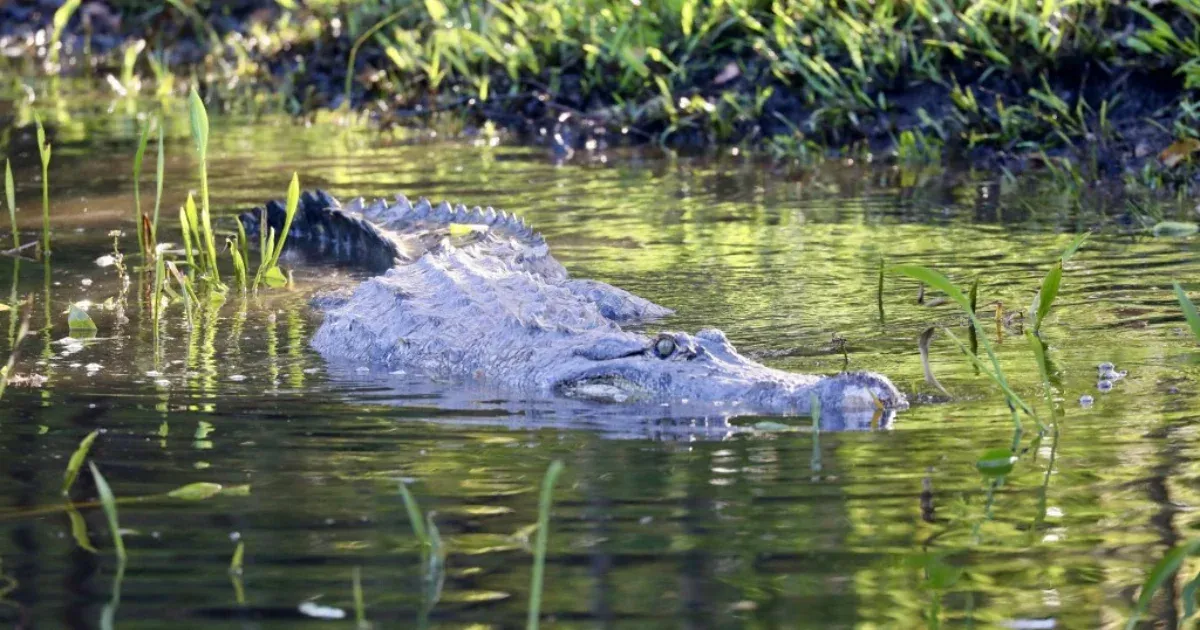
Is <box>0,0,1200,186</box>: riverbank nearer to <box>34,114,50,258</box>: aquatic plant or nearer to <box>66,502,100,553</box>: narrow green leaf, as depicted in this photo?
<box>34,114,50,258</box>: aquatic plant

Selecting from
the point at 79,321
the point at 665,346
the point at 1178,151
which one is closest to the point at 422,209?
the point at 79,321

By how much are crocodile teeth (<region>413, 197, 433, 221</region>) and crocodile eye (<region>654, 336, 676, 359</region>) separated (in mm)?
3662

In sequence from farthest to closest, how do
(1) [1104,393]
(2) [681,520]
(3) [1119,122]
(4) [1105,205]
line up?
(3) [1119,122], (4) [1105,205], (1) [1104,393], (2) [681,520]

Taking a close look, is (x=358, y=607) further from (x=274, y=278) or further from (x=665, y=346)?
(x=274, y=278)

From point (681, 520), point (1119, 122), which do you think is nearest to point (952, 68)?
point (1119, 122)

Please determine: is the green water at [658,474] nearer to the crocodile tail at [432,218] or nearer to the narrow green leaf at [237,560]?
the narrow green leaf at [237,560]

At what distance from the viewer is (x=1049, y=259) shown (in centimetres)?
771

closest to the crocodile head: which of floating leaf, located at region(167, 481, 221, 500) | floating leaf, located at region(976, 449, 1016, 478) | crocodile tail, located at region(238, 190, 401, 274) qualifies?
floating leaf, located at region(976, 449, 1016, 478)

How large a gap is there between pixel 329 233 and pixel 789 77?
384 cm

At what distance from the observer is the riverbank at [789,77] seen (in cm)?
1026

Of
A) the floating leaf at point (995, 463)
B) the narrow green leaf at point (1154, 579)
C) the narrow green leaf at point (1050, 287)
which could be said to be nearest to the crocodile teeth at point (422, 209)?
the narrow green leaf at point (1050, 287)

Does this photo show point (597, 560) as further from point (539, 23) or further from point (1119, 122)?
point (539, 23)

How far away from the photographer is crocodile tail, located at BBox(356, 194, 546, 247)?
8.38 m

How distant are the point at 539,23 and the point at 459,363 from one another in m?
7.35
